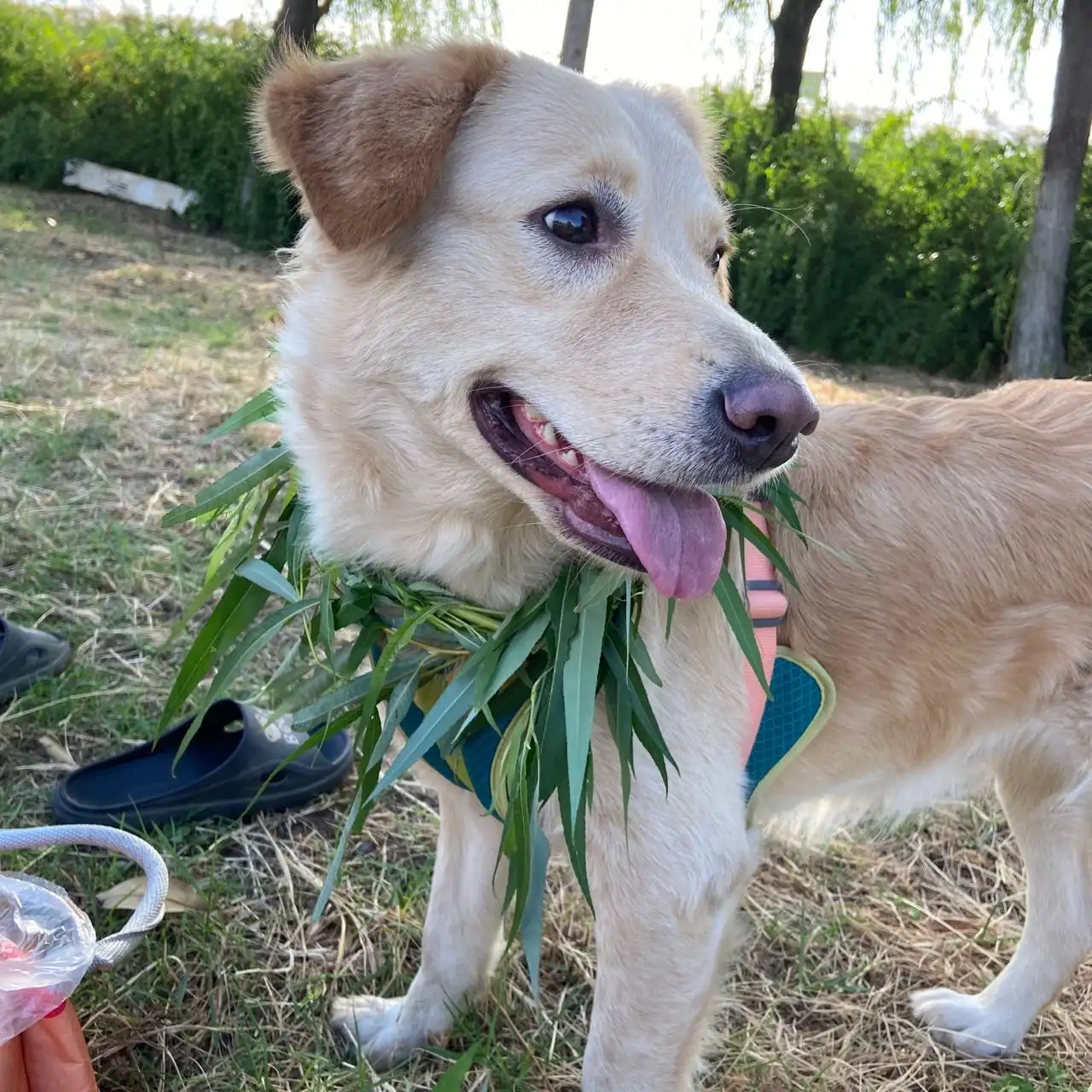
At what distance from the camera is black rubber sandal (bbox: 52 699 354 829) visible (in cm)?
220

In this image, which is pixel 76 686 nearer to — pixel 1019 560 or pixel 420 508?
pixel 420 508

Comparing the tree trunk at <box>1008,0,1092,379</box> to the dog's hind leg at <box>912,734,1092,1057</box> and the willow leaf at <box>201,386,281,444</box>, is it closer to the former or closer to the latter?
the dog's hind leg at <box>912,734,1092,1057</box>

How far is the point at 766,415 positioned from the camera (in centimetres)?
134

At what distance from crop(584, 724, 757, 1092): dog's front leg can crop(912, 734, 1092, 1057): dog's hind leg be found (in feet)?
2.58

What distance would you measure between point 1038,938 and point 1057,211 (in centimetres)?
743

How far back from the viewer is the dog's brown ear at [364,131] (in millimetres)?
1466

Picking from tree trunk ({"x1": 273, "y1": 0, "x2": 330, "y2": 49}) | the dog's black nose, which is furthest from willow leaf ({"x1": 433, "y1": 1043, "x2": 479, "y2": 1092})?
tree trunk ({"x1": 273, "y1": 0, "x2": 330, "y2": 49})

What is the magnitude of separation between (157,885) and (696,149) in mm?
1707

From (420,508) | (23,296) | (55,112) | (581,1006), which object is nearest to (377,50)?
(420,508)

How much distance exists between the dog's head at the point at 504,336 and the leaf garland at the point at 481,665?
10 centimetres

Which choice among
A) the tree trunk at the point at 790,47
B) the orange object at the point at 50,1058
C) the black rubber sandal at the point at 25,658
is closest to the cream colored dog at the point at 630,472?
the orange object at the point at 50,1058

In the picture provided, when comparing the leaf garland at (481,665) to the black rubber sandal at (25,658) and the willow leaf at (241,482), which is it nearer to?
the willow leaf at (241,482)

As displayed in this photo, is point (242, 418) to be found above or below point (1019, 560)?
above

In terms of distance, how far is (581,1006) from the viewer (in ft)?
6.70
